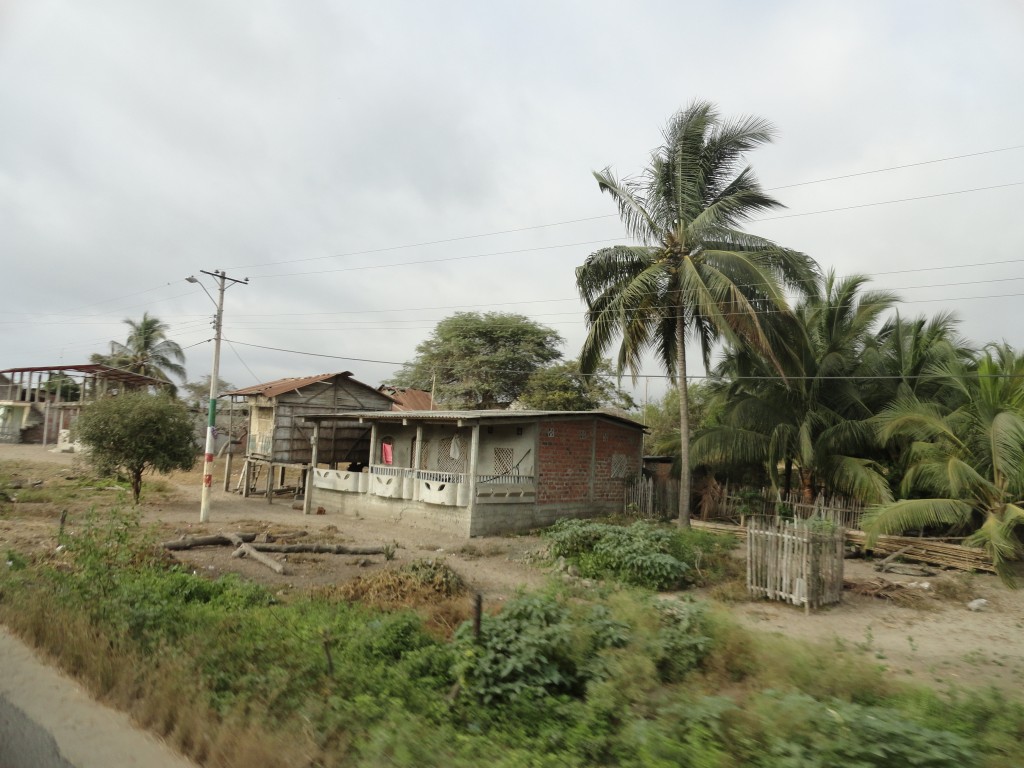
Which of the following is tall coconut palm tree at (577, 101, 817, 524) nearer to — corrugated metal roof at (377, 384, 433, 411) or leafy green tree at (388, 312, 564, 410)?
leafy green tree at (388, 312, 564, 410)

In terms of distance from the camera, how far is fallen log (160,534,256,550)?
1249 cm

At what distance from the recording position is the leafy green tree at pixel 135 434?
776 inches

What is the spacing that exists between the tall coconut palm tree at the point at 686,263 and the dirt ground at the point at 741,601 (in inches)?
239

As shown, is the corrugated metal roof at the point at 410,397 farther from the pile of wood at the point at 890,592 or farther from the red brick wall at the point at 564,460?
the pile of wood at the point at 890,592

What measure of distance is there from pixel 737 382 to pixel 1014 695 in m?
13.7

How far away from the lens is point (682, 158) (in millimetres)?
17094

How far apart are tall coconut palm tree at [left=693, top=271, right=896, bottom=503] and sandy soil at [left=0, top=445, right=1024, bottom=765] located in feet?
10.7

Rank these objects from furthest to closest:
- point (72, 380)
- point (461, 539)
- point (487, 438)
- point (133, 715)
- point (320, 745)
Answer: point (72, 380) → point (487, 438) → point (461, 539) → point (133, 715) → point (320, 745)

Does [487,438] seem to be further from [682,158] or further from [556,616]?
[556,616]

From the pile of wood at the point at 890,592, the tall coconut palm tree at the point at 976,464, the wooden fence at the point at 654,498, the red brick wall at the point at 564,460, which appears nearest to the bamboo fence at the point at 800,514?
the wooden fence at the point at 654,498

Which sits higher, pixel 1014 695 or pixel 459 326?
pixel 459 326

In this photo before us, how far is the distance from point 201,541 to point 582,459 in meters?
10.9

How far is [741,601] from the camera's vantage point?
1022 cm

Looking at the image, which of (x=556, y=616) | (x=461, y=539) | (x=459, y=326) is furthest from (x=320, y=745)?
(x=459, y=326)
